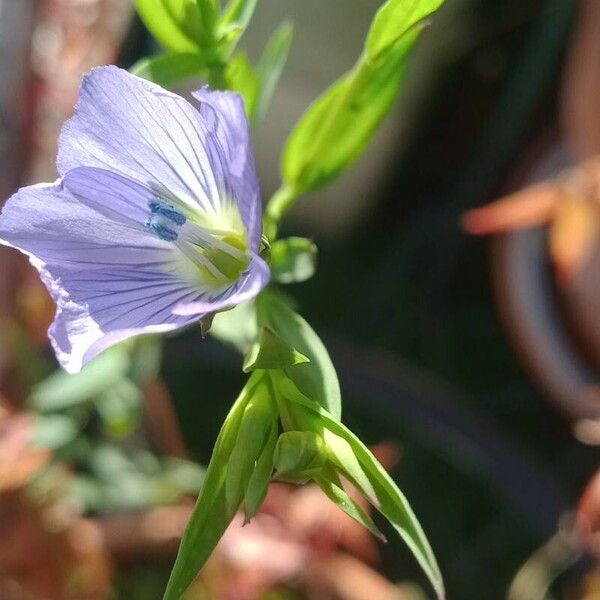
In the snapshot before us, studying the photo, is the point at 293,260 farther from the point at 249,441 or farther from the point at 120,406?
the point at 120,406

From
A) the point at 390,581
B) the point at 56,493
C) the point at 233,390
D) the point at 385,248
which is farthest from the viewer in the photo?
the point at 385,248

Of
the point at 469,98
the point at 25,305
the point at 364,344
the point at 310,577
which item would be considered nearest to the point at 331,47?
the point at 469,98

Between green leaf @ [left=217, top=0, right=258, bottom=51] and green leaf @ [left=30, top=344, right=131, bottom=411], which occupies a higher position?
green leaf @ [left=217, top=0, right=258, bottom=51]

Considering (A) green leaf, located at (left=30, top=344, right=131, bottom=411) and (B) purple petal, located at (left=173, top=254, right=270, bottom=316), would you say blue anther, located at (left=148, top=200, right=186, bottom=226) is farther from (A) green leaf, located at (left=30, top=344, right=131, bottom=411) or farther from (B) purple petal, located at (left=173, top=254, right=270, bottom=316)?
(A) green leaf, located at (left=30, top=344, right=131, bottom=411)

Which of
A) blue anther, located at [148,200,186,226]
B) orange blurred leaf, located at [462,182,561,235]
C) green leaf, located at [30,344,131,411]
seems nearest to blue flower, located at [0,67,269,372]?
blue anther, located at [148,200,186,226]

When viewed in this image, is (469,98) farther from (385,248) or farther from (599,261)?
(599,261)

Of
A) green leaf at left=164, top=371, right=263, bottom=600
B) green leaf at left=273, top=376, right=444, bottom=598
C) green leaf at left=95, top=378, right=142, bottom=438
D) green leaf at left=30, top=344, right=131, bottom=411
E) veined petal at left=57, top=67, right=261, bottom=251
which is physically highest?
veined petal at left=57, top=67, right=261, bottom=251
